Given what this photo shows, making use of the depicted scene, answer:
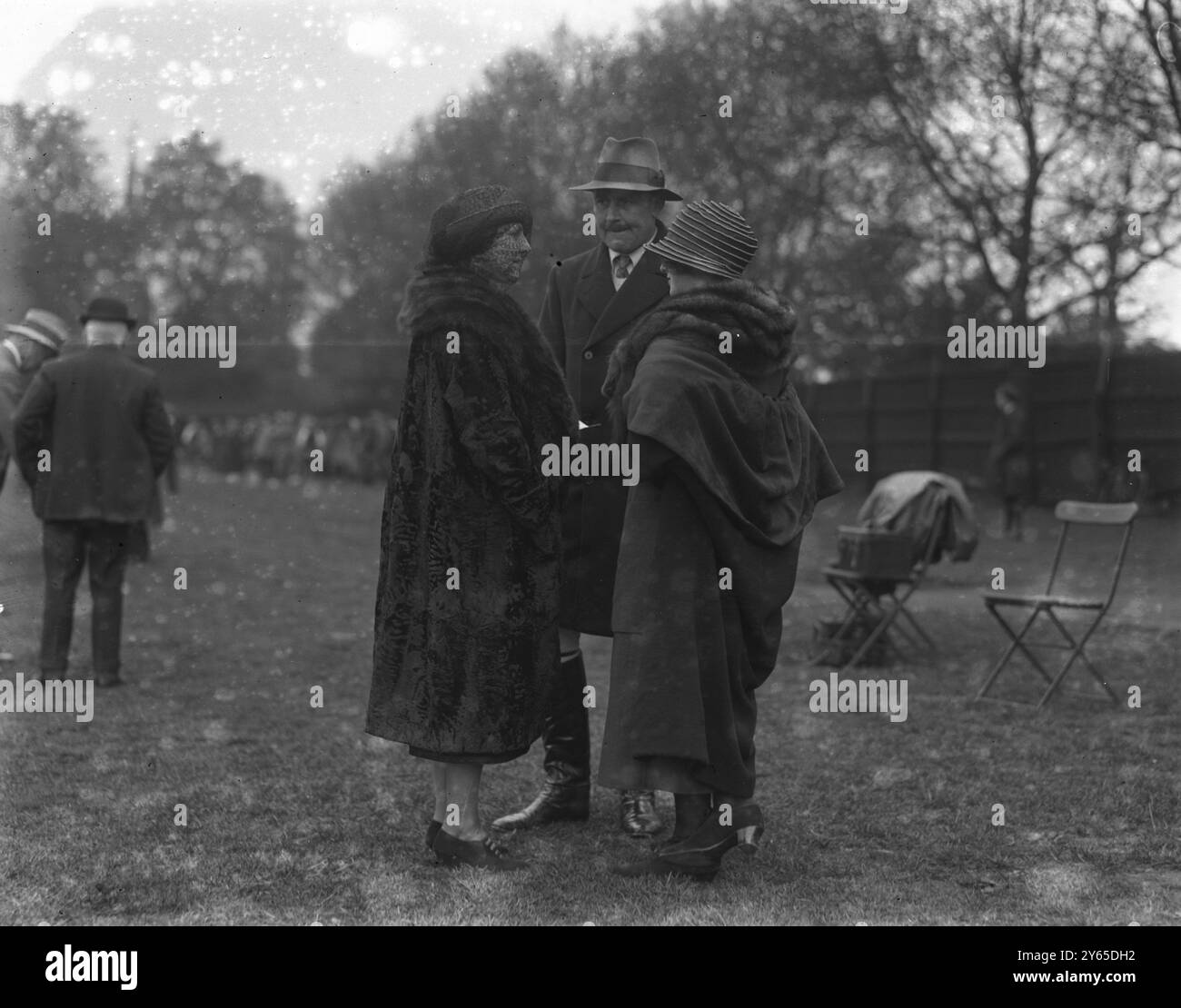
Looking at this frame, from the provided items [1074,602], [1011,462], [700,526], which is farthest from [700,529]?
[1011,462]

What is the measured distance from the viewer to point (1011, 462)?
17.0m

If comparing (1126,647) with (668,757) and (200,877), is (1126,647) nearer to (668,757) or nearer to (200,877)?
(668,757)

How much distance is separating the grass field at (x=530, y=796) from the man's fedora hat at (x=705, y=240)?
184cm

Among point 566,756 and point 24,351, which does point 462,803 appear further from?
point 24,351

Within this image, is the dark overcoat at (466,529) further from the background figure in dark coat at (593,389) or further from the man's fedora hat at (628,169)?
the man's fedora hat at (628,169)

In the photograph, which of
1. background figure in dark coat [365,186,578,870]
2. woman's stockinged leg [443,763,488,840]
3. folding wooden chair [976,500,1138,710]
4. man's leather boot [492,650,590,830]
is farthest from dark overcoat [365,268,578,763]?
folding wooden chair [976,500,1138,710]

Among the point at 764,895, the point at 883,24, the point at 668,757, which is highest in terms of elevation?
the point at 883,24

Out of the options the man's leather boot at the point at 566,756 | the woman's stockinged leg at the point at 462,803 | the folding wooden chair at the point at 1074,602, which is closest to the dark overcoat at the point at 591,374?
the man's leather boot at the point at 566,756

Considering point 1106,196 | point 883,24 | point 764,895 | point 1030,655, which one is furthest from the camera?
point 883,24

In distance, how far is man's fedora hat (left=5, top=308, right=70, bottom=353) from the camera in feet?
26.6

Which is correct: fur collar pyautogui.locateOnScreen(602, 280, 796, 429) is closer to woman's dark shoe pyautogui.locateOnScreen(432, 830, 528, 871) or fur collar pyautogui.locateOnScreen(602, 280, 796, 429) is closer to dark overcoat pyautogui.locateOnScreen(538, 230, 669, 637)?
dark overcoat pyautogui.locateOnScreen(538, 230, 669, 637)

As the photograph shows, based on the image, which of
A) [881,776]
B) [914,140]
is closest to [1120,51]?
[914,140]

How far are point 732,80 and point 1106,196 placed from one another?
4.14 meters

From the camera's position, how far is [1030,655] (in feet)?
25.2
